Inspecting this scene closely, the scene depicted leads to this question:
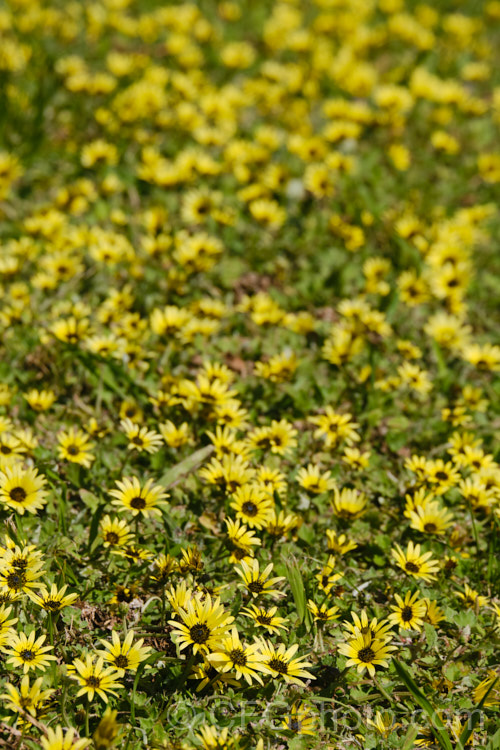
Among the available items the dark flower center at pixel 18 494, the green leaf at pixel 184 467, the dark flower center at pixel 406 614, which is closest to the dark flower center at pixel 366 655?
the dark flower center at pixel 406 614

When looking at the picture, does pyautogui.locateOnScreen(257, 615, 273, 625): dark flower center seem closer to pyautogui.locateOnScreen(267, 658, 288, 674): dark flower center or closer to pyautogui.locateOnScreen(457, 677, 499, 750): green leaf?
pyautogui.locateOnScreen(267, 658, 288, 674): dark flower center

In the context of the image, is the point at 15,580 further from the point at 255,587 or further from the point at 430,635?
the point at 430,635

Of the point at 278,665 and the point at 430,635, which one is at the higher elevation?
the point at 278,665

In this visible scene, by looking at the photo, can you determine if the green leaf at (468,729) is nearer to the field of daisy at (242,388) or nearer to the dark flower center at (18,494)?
the field of daisy at (242,388)

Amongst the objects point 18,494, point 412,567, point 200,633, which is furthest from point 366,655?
point 18,494

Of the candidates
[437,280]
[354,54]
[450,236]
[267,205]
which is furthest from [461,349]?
[354,54]

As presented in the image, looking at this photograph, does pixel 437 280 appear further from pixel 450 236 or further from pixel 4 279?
pixel 4 279
